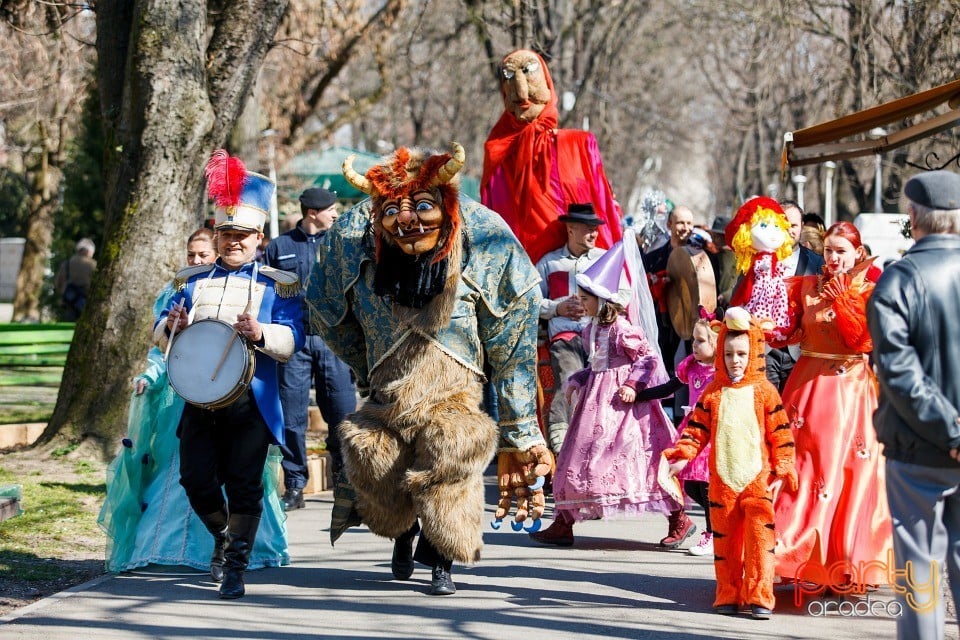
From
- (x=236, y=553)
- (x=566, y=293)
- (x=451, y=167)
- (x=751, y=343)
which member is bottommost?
(x=236, y=553)

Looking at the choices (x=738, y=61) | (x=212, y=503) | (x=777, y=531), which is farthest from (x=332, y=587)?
(x=738, y=61)

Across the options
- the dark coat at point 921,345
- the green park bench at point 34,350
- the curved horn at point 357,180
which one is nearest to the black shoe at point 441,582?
the curved horn at point 357,180

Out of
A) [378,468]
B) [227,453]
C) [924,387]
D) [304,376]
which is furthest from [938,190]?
[304,376]

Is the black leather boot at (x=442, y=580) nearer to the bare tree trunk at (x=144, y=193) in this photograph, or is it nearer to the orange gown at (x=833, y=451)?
the orange gown at (x=833, y=451)

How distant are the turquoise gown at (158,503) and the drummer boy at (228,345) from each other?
1.28ft

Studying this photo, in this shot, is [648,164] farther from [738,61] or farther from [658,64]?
[738,61]

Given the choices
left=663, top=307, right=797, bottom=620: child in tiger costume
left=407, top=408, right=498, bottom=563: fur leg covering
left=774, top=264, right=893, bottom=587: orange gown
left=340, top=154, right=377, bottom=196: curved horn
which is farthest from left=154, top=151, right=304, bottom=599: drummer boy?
left=774, top=264, right=893, bottom=587: orange gown

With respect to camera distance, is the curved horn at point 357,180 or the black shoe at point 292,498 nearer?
the curved horn at point 357,180

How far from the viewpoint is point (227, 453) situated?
6.47m

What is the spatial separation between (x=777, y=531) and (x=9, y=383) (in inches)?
509

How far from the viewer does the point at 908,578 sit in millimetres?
4707

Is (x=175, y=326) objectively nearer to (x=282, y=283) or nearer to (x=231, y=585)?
(x=282, y=283)

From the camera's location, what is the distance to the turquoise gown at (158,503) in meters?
7.05

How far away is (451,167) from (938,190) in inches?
89.0
